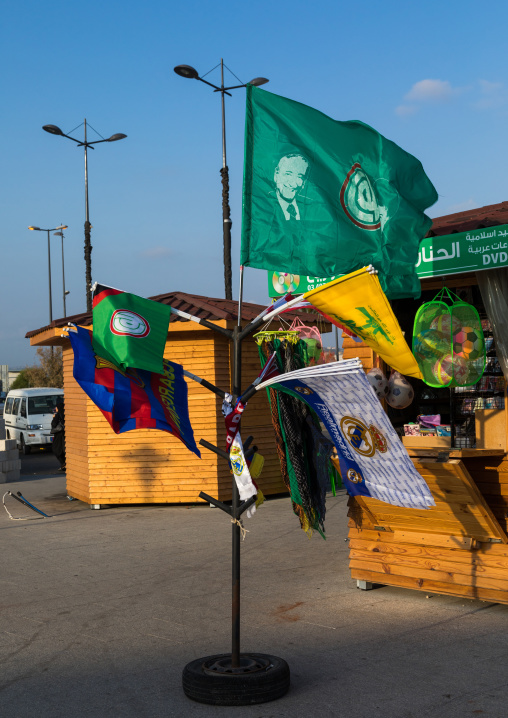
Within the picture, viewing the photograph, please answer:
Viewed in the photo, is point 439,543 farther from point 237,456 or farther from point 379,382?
point 237,456

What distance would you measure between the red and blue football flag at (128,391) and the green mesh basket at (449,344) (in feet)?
8.44

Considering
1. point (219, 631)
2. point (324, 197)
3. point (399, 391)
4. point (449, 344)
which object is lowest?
point (219, 631)

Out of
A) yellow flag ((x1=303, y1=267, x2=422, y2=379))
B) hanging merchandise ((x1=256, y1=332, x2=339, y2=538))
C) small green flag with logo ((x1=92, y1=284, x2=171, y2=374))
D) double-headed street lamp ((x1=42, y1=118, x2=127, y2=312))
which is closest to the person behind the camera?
yellow flag ((x1=303, y1=267, x2=422, y2=379))

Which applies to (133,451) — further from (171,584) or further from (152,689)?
(152,689)

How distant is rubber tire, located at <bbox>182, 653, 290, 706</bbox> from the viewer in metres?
5.28

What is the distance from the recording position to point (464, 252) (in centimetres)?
722

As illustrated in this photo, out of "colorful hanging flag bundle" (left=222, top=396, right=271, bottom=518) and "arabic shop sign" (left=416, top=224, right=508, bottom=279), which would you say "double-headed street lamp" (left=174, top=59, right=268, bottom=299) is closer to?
"arabic shop sign" (left=416, top=224, right=508, bottom=279)

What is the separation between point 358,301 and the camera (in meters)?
4.89

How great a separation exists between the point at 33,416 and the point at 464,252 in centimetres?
2228

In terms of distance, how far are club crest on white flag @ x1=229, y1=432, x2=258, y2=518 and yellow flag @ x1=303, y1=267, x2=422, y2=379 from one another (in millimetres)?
1065

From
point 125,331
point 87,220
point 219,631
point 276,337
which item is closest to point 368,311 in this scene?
point 125,331

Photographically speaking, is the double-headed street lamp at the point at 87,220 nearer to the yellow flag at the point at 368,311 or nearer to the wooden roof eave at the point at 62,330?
the wooden roof eave at the point at 62,330

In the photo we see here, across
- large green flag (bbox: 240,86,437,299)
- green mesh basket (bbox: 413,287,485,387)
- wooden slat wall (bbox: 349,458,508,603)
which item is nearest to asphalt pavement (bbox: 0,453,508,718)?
wooden slat wall (bbox: 349,458,508,603)

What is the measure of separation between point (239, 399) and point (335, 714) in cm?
204
